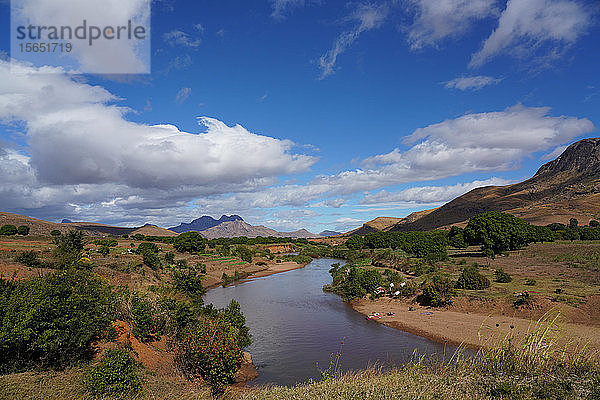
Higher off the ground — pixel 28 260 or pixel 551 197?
pixel 551 197

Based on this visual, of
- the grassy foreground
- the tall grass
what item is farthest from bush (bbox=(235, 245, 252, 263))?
the tall grass

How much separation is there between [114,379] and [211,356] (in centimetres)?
498

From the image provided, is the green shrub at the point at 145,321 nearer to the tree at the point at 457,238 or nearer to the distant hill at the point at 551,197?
the tree at the point at 457,238

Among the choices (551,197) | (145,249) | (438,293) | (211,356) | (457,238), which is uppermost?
(551,197)

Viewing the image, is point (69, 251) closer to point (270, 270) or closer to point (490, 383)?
point (490, 383)

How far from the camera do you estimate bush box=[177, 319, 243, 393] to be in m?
16.2

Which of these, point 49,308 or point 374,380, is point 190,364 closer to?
point 49,308

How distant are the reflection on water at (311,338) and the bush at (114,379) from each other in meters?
7.96

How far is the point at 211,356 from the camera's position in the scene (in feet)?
53.5

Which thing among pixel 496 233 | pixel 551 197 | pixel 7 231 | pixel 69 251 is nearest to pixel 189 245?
pixel 7 231

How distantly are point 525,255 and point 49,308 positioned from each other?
69.4m

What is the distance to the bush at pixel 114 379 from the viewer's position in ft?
38.7

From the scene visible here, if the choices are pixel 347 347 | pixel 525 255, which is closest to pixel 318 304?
pixel 347 347

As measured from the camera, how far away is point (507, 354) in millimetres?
12961
